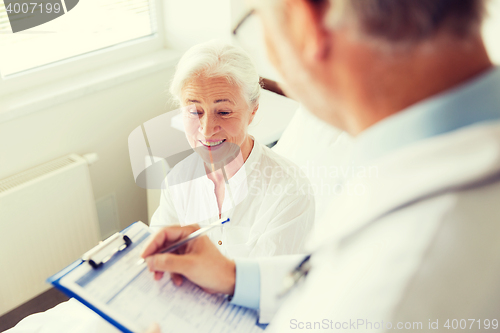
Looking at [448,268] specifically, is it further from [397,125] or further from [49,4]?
[49,4]

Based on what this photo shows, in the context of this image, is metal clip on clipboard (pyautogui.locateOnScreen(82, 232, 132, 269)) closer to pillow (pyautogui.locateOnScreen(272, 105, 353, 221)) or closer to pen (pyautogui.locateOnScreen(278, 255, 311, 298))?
pen (pyautogui.locateOnScreen(278, 255, 311, 298))

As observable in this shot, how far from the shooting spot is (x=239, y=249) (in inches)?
49.4

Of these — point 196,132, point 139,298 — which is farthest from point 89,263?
point 196,132

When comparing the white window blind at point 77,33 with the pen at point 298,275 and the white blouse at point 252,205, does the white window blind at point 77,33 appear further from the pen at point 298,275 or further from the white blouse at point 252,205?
the pen at point 298,275

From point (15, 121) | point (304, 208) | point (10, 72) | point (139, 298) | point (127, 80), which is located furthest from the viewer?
point (127, 80)

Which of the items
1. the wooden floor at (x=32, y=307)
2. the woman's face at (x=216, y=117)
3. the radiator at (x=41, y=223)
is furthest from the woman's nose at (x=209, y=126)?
the wooden floor at (x=32, y=307)

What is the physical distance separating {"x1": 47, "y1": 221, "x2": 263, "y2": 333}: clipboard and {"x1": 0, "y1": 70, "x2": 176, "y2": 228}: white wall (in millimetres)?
1148

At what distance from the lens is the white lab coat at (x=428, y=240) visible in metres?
0.31

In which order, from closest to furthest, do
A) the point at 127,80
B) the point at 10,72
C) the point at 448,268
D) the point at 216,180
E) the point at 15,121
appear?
the point at 448,268
the point at 216,180
the point at 15,121
the point at 10,72
the point at 127,80

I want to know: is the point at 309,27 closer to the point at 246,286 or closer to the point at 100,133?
the point at 246,286

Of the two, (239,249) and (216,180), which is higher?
(216,180)

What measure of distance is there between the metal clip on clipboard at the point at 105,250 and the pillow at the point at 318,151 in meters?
0.86

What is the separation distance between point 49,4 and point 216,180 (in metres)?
1.16

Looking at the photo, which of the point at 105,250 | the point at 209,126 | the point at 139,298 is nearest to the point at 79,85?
the point at 209,126
